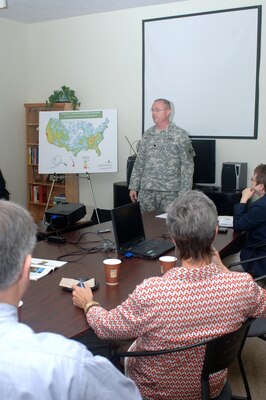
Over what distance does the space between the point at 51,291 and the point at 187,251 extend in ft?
2.19

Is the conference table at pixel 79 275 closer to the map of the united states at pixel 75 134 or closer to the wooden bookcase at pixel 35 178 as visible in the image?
the map of the united states at pixel 75 134

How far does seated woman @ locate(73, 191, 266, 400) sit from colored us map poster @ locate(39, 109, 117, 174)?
13.4 ft

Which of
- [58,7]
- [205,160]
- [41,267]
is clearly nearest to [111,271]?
[41,267]

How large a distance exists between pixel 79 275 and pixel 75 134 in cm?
393

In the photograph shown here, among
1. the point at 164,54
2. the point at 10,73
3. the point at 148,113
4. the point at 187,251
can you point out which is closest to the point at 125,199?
the point at 148,113

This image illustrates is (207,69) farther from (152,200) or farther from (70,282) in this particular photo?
(70,282)

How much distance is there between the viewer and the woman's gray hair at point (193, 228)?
61.9 inches

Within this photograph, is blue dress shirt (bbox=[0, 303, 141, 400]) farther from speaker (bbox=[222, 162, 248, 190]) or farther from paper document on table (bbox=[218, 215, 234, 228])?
speaker (bbox=[222, 162, 248, 190])

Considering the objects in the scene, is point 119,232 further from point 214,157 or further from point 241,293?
point 214,157

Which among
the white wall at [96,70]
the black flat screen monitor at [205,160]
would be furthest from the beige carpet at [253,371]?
the white wall at [96,70]

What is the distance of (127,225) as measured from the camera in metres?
2.54

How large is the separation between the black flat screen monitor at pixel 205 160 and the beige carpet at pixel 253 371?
99.8 inches

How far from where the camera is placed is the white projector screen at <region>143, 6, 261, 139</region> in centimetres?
511

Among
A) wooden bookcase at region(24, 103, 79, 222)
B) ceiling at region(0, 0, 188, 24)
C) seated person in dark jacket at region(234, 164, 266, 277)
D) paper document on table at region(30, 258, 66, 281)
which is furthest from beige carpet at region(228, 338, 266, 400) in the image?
ceiling at region(0, 0, 188, 24)
